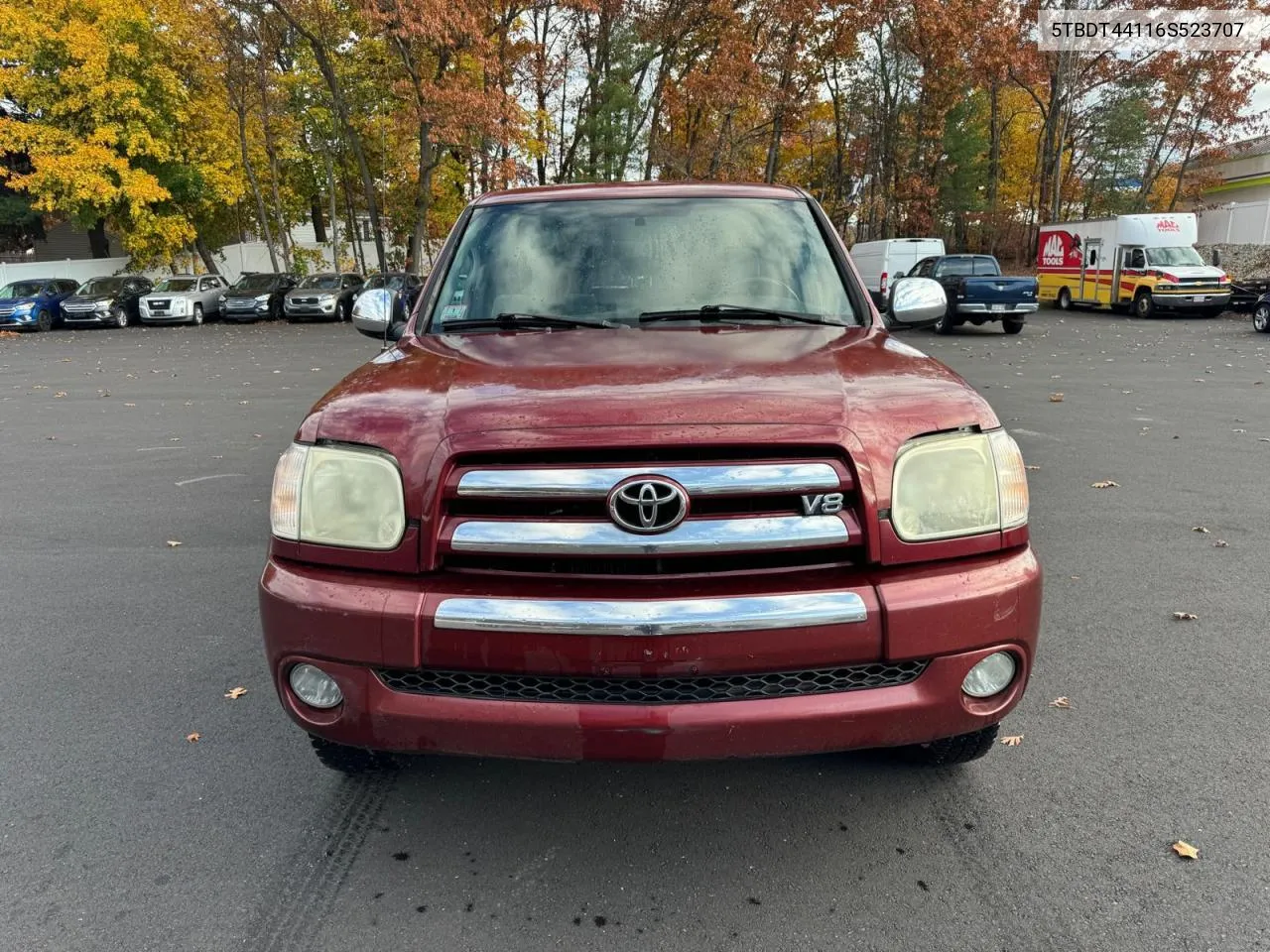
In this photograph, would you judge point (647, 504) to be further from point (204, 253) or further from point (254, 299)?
point (204, 253)

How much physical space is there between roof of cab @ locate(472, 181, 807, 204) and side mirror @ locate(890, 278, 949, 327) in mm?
611

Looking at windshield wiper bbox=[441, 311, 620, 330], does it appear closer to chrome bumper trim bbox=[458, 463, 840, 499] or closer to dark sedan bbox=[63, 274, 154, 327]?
chrome bumper trim bbox=[458, 463, 840, 499]

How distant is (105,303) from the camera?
2681 centimetres

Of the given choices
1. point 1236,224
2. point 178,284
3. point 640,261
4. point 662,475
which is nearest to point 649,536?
point 662,475

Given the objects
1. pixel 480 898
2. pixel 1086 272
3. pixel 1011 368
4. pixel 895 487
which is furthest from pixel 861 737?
pixel 1086 272

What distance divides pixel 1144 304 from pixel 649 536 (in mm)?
26646

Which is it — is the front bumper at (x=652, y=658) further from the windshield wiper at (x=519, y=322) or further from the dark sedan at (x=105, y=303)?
the dark sedan at (x=105, y=303)

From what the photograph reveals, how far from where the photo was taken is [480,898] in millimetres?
2352

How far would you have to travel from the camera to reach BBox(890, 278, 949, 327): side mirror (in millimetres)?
3863

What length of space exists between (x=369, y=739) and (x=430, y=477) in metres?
0.69

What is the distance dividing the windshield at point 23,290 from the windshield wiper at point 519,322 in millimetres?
29161

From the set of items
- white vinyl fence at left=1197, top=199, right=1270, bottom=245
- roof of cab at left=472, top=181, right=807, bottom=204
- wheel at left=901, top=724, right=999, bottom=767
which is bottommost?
wheel at left=901, top=724, right=999, bottom=767

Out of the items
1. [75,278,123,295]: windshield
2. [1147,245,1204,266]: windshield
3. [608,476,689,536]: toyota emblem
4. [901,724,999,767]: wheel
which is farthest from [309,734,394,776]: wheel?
[75,278,123,295]: windshield

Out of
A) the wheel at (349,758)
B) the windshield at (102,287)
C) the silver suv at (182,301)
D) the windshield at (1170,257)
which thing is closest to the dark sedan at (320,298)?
the silver suv at (182,301)
